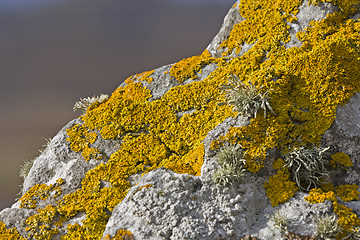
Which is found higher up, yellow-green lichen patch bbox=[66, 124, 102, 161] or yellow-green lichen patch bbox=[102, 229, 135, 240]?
yellow-green lichen patch bbox=[66, 124, 102, 161]

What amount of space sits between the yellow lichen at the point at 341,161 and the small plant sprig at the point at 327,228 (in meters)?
1.39

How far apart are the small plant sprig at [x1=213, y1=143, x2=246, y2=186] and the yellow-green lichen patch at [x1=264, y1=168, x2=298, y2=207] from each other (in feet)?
1.62

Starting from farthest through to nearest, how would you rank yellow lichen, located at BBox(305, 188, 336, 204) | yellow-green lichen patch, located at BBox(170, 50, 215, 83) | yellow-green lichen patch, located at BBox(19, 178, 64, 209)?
yellow-green lichen patch, located at BBox(170, 50, 215, 83) < yellow-green lichen patch, located at BBox(19, 178, 64, 209) < yellow lichen, located at BBox(305, 188, 336, 204)

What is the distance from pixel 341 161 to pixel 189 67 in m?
4.20

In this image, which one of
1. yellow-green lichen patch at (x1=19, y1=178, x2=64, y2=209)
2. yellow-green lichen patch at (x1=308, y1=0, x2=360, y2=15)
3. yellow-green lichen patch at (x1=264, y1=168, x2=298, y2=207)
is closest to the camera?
yellow-green lichen patch at (x1=264, y1=168, x2=298, y2=207)

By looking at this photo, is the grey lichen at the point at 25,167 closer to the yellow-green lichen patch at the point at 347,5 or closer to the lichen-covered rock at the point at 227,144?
the lichen-covered rock at the point at 227,144

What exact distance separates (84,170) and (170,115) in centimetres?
211

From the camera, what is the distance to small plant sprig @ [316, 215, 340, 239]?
4.62 meters

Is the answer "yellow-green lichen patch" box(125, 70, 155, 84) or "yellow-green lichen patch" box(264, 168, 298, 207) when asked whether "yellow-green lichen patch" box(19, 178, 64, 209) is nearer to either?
"yellow-green lichen patch" box(125, 70, 155, 84)

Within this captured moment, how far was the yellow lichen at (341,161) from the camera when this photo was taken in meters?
5.84

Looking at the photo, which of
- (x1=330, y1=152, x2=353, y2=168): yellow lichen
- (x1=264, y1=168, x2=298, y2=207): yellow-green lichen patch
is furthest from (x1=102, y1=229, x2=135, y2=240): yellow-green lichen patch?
(x1=330, y1=152, x2=353, y2=168): yellow lichen

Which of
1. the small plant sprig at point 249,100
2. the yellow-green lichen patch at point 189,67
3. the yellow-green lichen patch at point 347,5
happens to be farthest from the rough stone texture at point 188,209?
the yellow-green lichen patch at point 347,5

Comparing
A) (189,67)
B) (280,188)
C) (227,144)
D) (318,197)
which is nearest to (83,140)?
(189,67)

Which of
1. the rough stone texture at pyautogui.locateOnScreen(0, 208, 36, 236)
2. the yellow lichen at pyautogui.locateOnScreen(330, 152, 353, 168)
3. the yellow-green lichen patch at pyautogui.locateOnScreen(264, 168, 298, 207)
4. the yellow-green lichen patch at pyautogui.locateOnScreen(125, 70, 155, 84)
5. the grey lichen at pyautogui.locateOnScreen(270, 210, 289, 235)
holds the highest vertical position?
the yellow-green lichen patch at pyautogui.locateOnScreen(125, 70, 155, 84)
